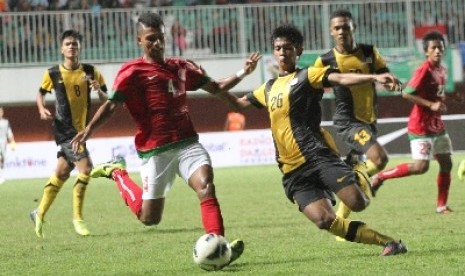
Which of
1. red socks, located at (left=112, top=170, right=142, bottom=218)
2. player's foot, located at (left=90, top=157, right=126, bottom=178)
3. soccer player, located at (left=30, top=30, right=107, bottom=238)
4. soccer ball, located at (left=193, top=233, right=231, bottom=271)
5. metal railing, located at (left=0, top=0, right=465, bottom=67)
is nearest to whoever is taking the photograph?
soccer ball, located at (left=193, top=233, right=231, bottom=271)

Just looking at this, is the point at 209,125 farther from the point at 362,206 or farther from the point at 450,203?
the point at 362,206

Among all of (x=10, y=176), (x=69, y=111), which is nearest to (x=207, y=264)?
(x=69, y=111)

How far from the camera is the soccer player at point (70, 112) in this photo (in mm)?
12711

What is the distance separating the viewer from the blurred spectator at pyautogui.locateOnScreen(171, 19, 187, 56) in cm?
3128

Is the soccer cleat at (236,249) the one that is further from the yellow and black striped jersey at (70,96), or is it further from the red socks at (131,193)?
the yellow and black striped jersey at (70,96)

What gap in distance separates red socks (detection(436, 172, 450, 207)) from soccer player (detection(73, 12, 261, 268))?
17.1 feet

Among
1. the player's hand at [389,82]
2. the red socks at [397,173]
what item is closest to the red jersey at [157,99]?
the player's hand at [389,82]

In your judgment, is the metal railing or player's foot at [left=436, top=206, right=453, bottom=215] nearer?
player's foot at [left=436, top=206, right=453, bottom=215]

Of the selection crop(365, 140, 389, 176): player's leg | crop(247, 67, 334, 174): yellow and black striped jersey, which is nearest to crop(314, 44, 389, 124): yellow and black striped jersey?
crop(365, 140, 389, 176): player's leg

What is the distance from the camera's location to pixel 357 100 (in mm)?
11938

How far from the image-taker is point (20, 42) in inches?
1217

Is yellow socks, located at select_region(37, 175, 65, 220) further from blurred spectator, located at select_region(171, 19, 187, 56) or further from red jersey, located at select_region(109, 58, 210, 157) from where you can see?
blurred spectator, located at select_region(171, 19, 187, 56)

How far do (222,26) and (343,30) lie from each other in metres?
20.6

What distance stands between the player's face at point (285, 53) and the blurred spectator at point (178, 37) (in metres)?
22.3
